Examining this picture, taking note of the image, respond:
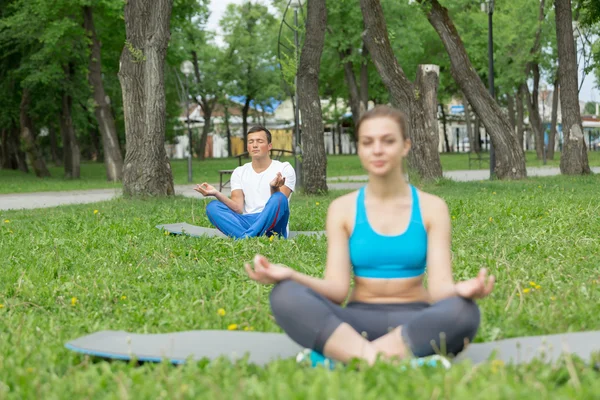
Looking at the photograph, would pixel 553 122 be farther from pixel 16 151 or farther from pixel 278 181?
pixel 278 181

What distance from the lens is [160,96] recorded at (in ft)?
52.6

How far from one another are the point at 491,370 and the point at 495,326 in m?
1.43

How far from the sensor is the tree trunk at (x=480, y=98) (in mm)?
20047

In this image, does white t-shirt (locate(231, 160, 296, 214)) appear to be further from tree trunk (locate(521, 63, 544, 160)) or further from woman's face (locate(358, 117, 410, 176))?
tree trunk (locate(521, 63, 544, 160))

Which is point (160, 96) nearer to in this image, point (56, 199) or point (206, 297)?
point (56, 199)

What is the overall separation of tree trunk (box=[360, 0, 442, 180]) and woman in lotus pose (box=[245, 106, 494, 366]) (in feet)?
48.4

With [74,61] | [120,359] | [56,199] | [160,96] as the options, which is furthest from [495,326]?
[74,61]

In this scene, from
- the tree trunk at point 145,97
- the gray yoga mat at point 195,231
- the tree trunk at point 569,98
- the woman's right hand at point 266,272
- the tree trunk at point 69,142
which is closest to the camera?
the woman's right hand at point 266,272

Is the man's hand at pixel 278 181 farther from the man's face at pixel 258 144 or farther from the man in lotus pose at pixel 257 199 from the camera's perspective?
the man's face at pixel 258 144

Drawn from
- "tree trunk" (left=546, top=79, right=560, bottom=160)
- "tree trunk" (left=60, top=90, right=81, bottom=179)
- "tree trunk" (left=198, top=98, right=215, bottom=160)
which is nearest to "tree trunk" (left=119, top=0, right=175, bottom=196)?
"tree trunk" (left=60, top=90, right=81, bottom=179)

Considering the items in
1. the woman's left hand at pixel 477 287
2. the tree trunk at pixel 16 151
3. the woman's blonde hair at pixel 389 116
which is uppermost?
the tree trunk at pixel 16 151

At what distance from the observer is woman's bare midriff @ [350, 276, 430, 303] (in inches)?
158

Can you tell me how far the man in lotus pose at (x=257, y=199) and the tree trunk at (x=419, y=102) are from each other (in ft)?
31.5

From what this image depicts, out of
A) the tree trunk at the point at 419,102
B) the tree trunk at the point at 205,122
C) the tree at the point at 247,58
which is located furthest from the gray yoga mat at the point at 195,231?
the tree at the point at 247,58
